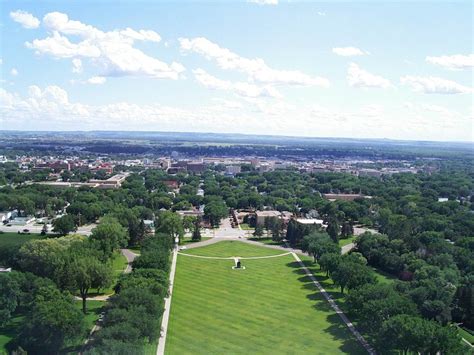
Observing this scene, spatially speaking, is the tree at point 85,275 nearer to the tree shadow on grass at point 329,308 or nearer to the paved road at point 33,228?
the tree shadow on grass at point 329,308

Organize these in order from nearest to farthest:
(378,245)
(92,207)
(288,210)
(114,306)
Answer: (114,306) < (378,245) < (92,207) < (288,210)

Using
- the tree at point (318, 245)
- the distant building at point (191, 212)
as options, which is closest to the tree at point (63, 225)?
the distant building at point (191, 212)

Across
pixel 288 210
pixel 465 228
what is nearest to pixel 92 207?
pixel 288 210

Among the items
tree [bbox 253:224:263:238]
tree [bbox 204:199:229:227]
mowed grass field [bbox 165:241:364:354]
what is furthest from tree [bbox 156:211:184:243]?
tree [bbox 204:199:229:227]

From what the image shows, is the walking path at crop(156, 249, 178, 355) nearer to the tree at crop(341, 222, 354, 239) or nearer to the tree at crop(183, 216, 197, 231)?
the tree at crop(183, 216, 197, 231)

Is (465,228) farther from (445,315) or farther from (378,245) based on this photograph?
(445,315)

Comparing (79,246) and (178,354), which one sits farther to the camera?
(79,246)

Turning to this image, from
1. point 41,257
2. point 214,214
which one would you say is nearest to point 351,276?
point 41,257

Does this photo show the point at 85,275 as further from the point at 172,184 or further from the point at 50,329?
the point at 172,184
